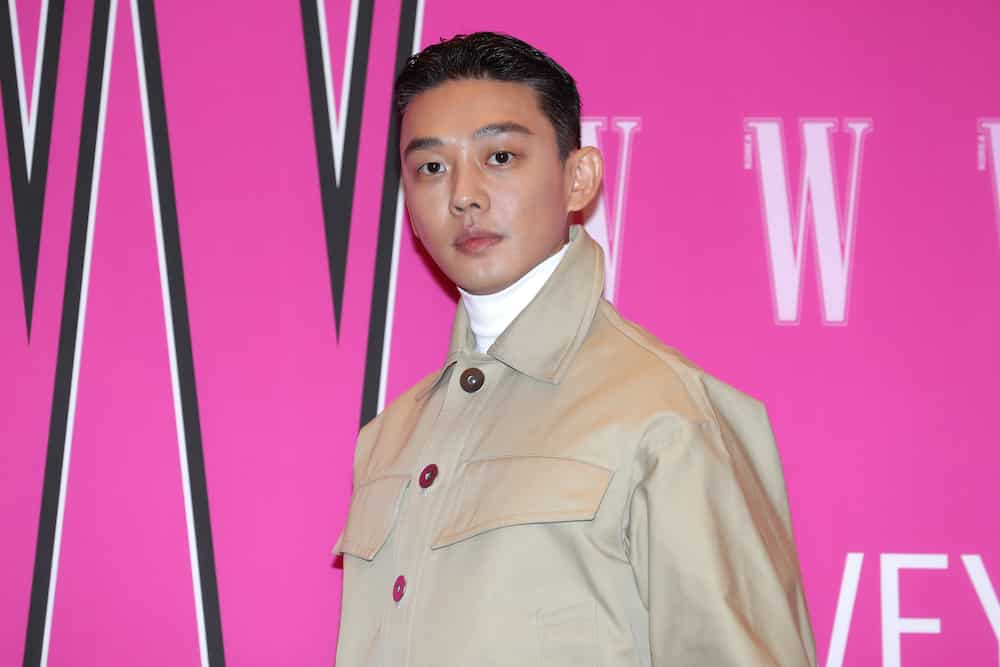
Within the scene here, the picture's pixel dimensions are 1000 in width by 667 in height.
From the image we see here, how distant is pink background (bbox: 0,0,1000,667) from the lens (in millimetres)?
1842

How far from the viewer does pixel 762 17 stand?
1941 mm

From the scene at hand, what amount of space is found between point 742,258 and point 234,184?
3.14 ft

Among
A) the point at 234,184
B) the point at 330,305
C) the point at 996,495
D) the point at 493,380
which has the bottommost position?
the point at 996,495

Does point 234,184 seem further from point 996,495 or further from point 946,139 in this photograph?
point 996,495

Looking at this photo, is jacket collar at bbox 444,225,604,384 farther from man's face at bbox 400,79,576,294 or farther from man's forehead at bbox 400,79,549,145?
man's forehead at bbox 400,79,549,145

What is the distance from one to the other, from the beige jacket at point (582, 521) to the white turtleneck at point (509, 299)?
3 cm

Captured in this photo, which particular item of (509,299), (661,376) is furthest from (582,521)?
(509,299)

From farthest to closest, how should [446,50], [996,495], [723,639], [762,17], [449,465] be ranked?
1. [762,17]
2. [996,495]
3. [446,50]
4. [449,465]
5. [723,639]

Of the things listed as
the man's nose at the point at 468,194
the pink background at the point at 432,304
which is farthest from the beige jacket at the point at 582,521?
the pink background at the point at 432,304

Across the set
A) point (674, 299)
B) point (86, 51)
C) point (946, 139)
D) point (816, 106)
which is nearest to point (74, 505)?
point (86, 51)

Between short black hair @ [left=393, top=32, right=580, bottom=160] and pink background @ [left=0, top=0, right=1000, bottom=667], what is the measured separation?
0.61 m

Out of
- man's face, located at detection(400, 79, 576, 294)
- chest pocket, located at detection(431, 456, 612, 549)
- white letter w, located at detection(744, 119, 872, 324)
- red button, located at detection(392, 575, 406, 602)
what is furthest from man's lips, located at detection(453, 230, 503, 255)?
white letter w, located at detection(744, 119, 872, 324)

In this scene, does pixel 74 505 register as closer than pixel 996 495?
No

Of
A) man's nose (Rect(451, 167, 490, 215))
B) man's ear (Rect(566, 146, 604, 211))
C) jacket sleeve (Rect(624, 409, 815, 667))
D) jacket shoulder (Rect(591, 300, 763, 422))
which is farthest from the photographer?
man's ear (Rect(566, 146, 604, 211))
